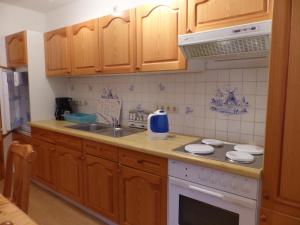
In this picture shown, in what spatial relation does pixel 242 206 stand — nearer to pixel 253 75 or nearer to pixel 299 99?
pixel 299 99

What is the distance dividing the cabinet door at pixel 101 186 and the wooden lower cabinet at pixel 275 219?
3.63 feet

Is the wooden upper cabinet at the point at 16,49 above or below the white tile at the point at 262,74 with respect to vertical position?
above

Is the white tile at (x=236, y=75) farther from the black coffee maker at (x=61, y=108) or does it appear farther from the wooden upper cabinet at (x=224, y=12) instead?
the black coffee maker at (x=61, y=108)

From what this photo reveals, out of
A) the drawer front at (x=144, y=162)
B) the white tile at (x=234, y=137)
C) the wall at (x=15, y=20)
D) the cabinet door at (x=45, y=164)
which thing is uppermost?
the wall at (x=15, y=20)

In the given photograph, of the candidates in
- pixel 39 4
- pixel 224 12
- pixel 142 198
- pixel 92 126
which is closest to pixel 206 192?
pixel 142 198

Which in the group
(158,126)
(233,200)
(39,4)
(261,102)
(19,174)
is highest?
(39,4)

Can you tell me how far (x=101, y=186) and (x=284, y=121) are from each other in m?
1.54

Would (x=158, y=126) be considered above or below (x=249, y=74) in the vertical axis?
below

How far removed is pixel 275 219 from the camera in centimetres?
118

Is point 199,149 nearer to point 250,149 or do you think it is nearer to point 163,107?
point 250,149

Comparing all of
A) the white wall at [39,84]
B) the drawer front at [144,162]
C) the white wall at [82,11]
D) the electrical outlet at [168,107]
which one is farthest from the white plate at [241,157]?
the white wall at [39,84]

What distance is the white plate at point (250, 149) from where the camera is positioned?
1527 millimetres

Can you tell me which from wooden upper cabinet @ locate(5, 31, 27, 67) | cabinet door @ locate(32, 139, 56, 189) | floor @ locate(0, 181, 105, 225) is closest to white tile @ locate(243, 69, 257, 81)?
floor @ locate(0, 181, 105, 225)

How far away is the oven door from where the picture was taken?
1283 millimetres
